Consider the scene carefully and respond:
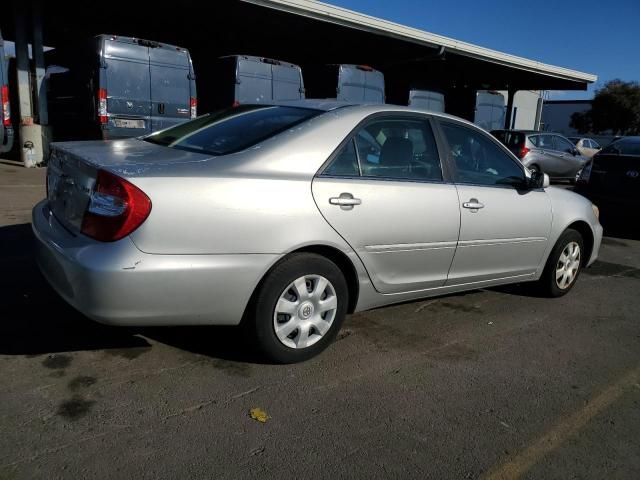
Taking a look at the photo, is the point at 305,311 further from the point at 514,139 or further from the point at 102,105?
the point at 514,139

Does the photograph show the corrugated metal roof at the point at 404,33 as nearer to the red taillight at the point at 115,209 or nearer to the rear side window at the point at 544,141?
the rear side window at the point at 544,141

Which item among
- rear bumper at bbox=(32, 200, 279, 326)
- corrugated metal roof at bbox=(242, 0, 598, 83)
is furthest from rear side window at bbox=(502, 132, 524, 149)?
rear bumper at bbox=(32, 200, 279, 326)

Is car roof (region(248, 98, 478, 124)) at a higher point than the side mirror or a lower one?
higher

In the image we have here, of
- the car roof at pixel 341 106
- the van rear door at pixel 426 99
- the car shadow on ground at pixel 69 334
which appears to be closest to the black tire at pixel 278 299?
the car shadow on ground at pixel 69 334

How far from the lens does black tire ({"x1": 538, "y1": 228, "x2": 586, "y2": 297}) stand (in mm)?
4914

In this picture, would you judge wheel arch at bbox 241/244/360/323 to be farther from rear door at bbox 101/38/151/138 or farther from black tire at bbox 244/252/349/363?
rear door at bbox 101/38/151/138

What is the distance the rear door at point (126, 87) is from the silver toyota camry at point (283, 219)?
6883 millimetres

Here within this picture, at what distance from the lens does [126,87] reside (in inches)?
410

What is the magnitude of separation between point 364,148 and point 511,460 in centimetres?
196

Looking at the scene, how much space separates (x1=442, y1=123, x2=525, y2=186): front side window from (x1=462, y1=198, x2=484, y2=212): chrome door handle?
0.52ft

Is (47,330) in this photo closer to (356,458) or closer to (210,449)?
(210,449)

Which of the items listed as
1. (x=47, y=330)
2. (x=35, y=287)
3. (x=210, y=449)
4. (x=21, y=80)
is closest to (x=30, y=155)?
(x=21, y=80)

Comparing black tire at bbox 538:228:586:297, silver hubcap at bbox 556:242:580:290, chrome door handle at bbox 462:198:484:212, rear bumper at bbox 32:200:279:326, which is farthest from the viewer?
silver hubcap at bbox 556:242:580:290

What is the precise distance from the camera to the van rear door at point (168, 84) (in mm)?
10680
